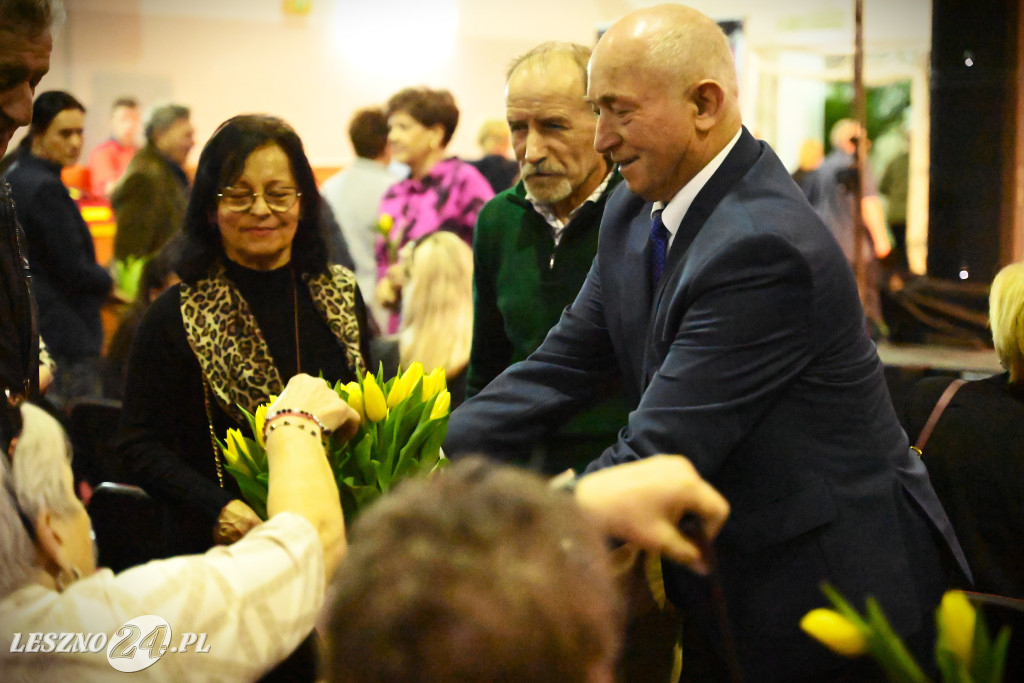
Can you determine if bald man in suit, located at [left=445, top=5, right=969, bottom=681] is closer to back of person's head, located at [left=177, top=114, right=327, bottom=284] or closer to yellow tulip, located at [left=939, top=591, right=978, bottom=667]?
yellow tulip, located at [left=939, top=591, right=978, bottom=667]

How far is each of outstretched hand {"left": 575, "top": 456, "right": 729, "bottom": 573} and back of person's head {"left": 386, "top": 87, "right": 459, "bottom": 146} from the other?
3740 millimetres

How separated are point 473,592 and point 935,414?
184 cm

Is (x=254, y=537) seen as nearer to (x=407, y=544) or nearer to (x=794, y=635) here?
A: (x=407, y=544)

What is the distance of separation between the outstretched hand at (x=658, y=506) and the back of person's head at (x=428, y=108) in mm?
3740

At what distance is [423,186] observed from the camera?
14.9ft

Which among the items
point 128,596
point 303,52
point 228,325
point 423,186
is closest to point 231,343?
point 228,325

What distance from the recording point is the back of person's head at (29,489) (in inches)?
38.6

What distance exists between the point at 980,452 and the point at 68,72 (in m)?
9.54

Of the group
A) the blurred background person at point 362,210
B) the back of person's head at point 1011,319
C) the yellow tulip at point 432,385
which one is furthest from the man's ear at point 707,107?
the blurred background person at point 362,210

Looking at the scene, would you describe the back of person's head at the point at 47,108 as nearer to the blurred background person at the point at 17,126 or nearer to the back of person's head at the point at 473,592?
the blurred background person at the point at 17,126

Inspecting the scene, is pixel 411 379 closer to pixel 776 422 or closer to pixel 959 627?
pixel 776 422

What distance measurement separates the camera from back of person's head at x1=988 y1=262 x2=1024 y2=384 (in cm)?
225

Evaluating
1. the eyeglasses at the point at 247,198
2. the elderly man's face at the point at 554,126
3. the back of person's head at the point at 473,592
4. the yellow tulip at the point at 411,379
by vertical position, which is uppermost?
the elderly man's face at the point at 554,126

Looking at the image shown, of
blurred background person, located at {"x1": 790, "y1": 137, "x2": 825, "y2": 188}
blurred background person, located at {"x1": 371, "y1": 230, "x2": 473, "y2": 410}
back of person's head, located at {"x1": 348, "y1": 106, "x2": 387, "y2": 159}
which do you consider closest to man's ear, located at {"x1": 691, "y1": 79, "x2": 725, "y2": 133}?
blurred background person, located at {"x1": 371, "y1": 230, "x2": 473, "y2": 410}
